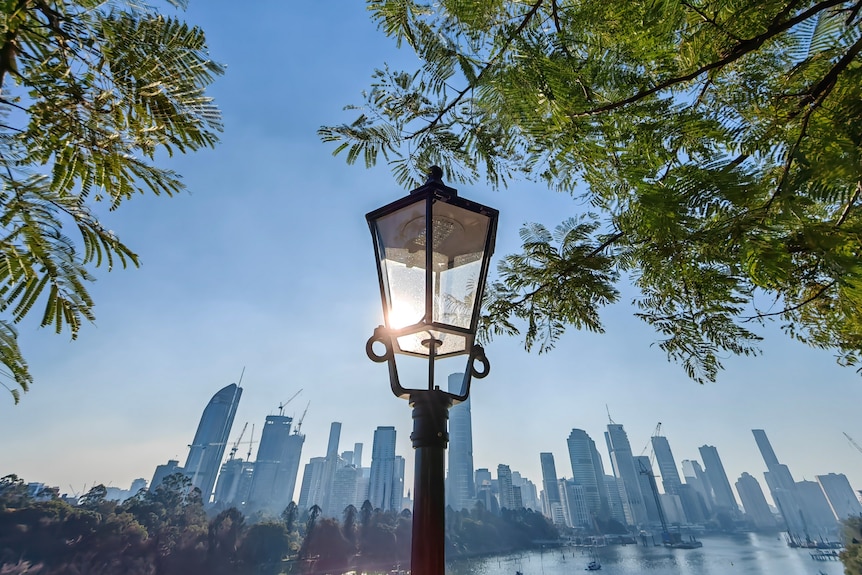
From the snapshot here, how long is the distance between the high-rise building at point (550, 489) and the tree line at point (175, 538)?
4032 centimetres

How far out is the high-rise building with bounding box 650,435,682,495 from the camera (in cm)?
10344

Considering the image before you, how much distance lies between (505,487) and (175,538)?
221 ft

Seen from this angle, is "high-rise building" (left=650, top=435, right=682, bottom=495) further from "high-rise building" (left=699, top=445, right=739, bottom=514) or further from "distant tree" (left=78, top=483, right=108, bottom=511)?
"distant tree" (left=78, top=483, right=108, bottom=511)

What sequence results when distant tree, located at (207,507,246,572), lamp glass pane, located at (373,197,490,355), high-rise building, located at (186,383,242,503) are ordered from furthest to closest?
high-rise building, located at (186,383,242,503)
distant tree, located at (207,507,246,572)
lamp glass pane, located at (373,197,490,355)

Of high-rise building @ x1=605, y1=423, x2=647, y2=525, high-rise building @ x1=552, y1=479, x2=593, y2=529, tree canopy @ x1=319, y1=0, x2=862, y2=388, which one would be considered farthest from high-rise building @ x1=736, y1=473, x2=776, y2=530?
tree canopy @ x1=319, y1=0, x2=862, y2=388

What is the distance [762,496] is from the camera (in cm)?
9950

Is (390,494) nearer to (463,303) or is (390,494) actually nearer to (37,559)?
(37,559)

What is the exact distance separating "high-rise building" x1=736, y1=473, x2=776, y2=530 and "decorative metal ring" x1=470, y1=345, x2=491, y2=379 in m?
140

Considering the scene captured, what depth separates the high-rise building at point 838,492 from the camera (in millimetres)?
81938

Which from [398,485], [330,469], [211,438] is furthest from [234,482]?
[398,485]

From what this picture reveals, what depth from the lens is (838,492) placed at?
8944cm

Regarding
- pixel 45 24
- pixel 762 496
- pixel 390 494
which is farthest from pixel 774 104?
pixel 762 496

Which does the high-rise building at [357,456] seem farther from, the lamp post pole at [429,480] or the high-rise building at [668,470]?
the lamp post pole at [429,480]

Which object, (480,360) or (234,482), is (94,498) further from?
(480,360)
